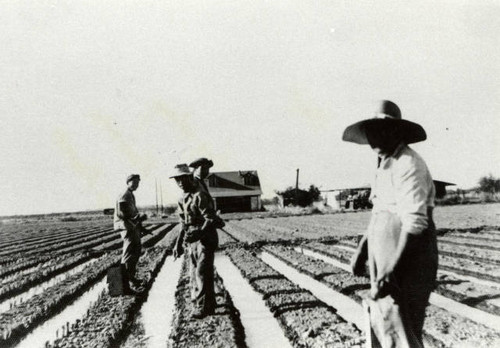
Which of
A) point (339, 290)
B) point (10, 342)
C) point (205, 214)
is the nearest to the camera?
point (10, 342)

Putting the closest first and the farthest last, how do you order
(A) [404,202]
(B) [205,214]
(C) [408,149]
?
(A) [404,202] → (C) [408,149] → (B) [205,214]

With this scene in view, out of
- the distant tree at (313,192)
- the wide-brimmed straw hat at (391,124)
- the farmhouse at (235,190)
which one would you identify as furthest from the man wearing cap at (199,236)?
the distant tree at (313,192)

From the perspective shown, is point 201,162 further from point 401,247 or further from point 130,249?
point 401,247

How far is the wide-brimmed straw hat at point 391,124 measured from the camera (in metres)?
2.33

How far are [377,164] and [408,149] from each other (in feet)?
0.98

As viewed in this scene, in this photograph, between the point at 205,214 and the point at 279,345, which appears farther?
the point at 205,214

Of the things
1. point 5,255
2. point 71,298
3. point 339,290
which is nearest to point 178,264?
point 71,298

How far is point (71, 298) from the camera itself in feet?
22.5

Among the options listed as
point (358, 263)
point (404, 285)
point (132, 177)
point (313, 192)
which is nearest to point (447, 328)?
point (358, 263)

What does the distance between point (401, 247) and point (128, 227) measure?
5.23 metres

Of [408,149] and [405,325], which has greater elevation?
[408,149]

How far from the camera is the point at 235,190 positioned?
156 ft

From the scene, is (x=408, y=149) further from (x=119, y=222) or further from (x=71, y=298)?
(x=71, y=298)

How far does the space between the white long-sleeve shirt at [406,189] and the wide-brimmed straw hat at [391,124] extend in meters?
0.15
